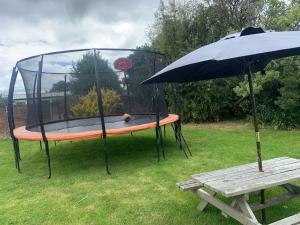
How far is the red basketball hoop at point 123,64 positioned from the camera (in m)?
6.40

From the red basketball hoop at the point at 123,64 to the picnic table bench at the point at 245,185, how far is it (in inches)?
150

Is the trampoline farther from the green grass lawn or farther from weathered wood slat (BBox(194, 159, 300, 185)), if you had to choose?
weathered wood slat (BBox(194, 159, 300, 185))

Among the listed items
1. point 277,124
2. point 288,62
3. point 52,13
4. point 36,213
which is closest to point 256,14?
point 288,62

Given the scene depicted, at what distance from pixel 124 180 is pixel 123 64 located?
2883mm

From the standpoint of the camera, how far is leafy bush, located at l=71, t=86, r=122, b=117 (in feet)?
22.5

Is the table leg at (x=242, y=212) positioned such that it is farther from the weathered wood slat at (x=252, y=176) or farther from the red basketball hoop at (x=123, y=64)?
the red basketball hoop at (x=123, y=64)

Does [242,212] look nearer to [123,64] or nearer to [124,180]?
[124,180]

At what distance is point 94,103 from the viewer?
7.11 metres

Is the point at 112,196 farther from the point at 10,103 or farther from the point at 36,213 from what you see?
the point at 10,103

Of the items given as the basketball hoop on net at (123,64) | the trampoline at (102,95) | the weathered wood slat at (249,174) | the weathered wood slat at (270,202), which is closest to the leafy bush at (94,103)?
the trampoline at (102,95)

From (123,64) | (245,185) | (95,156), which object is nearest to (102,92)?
(123,64)

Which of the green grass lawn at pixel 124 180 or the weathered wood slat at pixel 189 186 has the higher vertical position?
the weathered wood slat at pixel 189 186

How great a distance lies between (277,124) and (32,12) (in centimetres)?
598

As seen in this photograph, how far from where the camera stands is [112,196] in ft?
12.6
